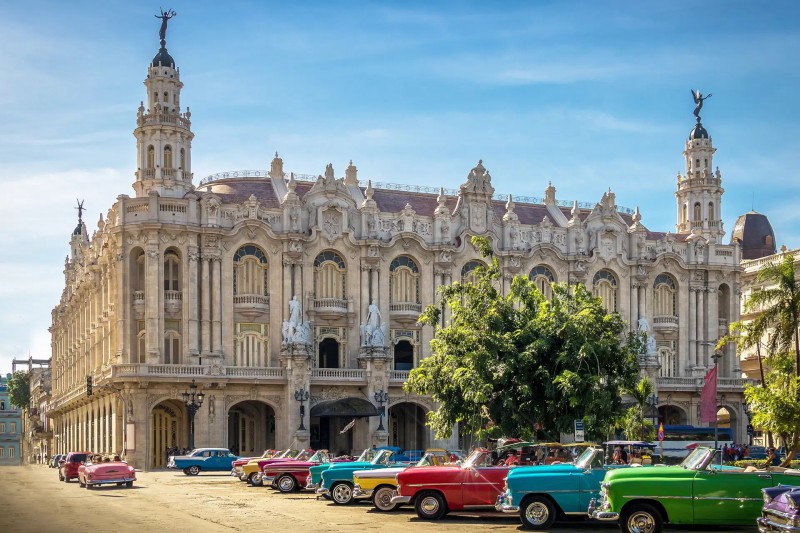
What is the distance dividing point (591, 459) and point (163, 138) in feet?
166

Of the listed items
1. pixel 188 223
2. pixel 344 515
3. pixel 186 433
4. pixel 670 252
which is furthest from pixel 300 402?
pixel 344 515

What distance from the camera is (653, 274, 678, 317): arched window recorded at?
3317 inches

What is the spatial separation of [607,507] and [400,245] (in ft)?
172

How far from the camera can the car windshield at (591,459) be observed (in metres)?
27.0

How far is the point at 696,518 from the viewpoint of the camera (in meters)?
23.9

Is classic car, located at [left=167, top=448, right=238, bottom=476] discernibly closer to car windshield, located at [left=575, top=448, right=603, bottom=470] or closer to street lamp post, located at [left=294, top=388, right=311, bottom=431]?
street lamp post, located at [left=294, top=388, right=311, bottom=431]

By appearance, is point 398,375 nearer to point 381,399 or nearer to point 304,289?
point 381,399

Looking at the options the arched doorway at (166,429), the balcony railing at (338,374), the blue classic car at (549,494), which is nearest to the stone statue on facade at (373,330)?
the balcony railing at (338,374)

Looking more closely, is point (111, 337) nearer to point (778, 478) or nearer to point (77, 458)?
point (77, 458)

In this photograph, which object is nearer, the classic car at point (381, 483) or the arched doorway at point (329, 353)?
the classic car at point (381, 483)

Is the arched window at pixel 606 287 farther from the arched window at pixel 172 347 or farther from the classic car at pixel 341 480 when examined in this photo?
the classic car at pixel 341 480

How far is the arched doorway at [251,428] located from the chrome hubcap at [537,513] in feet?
156

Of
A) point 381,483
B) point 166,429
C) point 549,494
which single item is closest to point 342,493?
point 381,483

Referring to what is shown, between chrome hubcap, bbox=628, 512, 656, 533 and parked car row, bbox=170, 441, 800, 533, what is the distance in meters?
0.02
